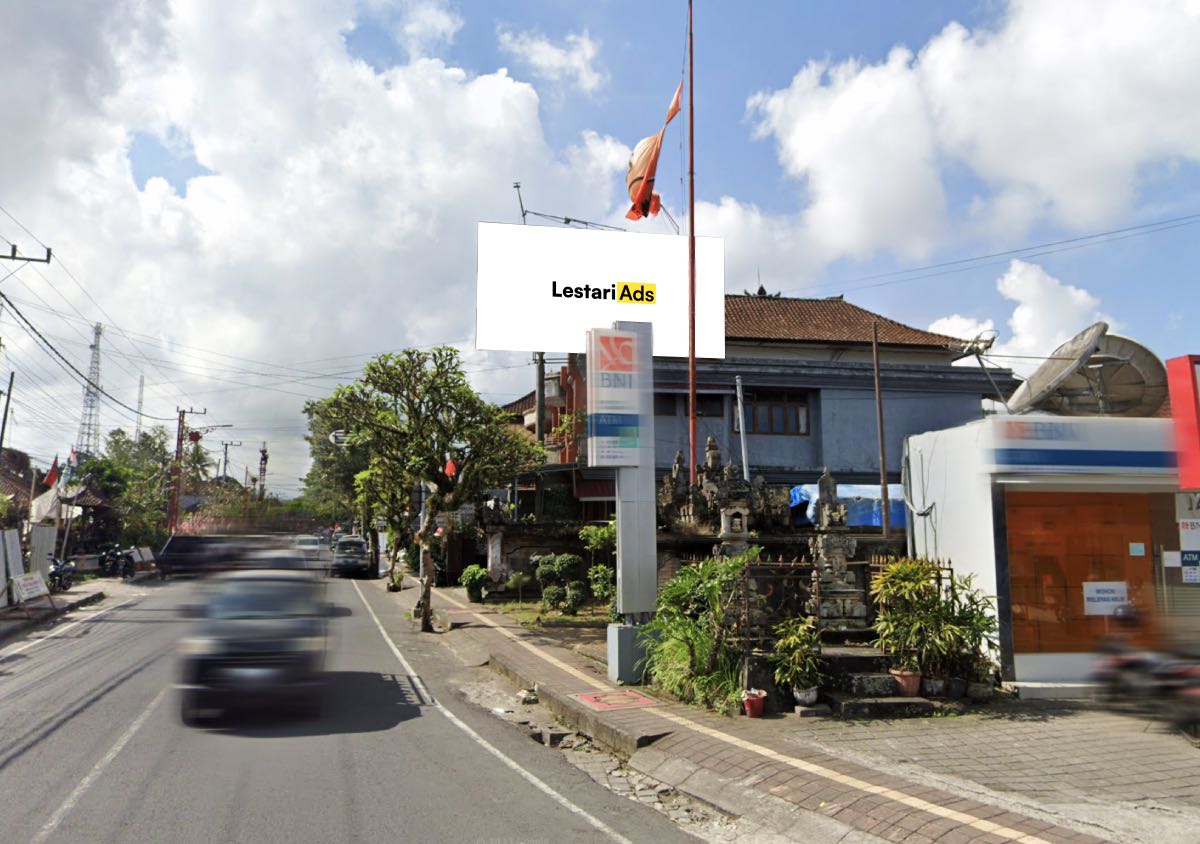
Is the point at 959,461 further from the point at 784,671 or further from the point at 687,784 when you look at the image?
the point at 687,784

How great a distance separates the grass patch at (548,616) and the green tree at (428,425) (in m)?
2.64

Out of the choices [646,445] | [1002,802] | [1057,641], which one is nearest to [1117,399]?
[1057,641]

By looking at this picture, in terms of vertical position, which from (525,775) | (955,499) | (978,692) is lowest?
(525,775)

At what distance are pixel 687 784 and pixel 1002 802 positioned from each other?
239cm

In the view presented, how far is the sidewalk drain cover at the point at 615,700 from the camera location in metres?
8.99

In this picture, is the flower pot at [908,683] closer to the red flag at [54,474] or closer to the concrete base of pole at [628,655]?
the concrete base of pole at [628,655]

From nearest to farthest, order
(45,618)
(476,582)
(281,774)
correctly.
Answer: (281,774) → (45,618) → (476,582)

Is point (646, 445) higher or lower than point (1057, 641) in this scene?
higher

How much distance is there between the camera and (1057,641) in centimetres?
973

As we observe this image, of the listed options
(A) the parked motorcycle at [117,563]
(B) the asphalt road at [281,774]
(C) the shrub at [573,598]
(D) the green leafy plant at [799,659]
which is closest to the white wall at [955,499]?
(D) the green leafy plant at [799,659]

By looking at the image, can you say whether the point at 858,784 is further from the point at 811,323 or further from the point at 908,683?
the point at 811,323

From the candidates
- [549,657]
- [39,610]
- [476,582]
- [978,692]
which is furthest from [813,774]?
[39,610]

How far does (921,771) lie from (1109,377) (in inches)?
374

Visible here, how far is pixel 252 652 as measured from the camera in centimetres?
781
